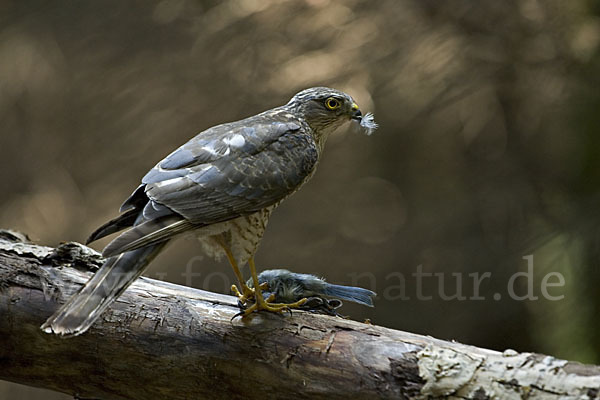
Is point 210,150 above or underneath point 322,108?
underneath

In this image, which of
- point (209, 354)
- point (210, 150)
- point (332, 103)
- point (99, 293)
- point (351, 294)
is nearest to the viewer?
point (99, 293)

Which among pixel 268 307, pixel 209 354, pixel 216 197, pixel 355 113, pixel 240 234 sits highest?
pixel 355 113

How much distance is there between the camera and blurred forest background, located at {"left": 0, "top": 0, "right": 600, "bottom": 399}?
3.59 meters

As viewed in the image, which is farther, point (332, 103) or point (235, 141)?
point (332, 103)

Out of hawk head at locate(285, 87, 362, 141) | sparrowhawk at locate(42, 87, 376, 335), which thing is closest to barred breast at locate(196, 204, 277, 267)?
sparrowhawk at locate(42, 87, 376, 335)

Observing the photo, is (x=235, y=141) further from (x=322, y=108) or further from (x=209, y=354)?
(x=209, y=354)

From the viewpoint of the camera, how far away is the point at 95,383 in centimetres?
198

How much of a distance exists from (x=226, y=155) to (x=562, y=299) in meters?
2.37

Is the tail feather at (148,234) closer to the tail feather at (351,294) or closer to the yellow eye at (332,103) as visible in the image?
the tail feather at (351,294)

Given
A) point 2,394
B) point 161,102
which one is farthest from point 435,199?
point 2,394

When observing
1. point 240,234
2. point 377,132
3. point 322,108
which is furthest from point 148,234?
point 377,132

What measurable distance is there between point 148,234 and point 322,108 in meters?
0.95

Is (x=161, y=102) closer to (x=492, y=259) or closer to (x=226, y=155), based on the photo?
(x=226, y=155)

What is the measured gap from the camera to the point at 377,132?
3.73 meters
